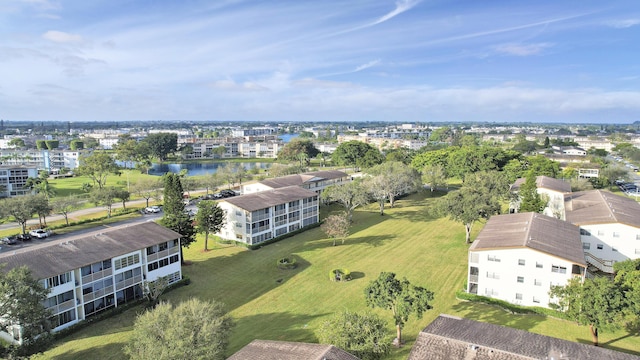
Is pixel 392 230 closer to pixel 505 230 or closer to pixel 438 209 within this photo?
pixel 438 209

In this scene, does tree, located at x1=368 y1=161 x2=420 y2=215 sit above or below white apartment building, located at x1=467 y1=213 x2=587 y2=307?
above

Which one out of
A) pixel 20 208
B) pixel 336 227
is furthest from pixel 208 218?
pixel 20 208

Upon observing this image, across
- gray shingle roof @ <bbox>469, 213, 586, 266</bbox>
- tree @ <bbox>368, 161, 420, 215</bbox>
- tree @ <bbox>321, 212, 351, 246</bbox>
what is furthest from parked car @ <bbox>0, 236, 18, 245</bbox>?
gray shingle roof @ <bbox>469, 213, 586, 266</bbox>

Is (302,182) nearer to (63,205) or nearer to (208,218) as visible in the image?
(208,218)

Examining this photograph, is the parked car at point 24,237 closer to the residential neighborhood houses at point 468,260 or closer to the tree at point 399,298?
the residential neighborhood houses at point 468,260

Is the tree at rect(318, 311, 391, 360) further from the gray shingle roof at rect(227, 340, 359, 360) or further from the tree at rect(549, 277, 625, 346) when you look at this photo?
the tree at rect(549, 277, 625, 346)

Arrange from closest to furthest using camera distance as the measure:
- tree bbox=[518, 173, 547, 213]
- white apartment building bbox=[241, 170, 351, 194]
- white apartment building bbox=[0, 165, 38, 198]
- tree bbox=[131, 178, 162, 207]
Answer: tree bbox=[518, 173, 547, 213] → white apartment building bbox=[241, 170, 351, 194] → tree bbox=[131, 178, 162, 207] → white apartment building bbox=[0, 165, 38, 198]
